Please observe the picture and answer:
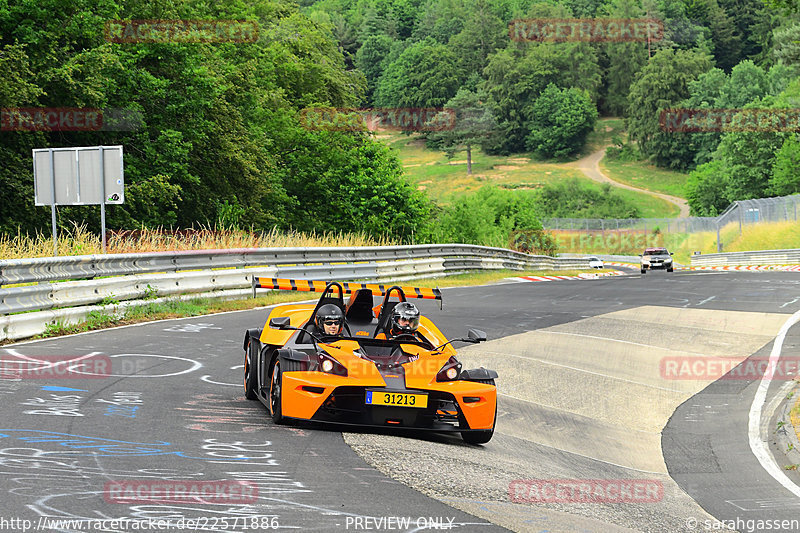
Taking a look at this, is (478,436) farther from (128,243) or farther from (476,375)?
(128,243)

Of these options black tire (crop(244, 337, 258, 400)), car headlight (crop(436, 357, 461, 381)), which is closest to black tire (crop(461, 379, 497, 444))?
car headlight (crop(436, 357, 461, 381))

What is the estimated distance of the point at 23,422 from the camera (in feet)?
26.1

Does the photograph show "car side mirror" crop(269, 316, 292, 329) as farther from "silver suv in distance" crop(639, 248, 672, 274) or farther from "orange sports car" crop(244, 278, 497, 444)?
"silver suv in distance" crop(639, 248, 672, 274)

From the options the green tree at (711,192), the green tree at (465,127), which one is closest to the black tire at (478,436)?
the green tree at (711,192)

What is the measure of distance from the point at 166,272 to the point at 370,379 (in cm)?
1126

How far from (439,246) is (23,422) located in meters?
25.9

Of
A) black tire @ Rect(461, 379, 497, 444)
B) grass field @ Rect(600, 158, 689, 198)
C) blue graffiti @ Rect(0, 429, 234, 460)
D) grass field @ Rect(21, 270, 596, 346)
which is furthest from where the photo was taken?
grass field @ Rect(600, 158, 689, 198)

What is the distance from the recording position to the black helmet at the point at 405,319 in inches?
370

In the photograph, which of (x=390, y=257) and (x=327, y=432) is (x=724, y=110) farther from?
(x=327, y=432)

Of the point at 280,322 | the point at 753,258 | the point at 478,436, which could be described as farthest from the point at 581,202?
the point at 478,436

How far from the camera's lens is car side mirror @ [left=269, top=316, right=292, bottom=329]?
9.70 m

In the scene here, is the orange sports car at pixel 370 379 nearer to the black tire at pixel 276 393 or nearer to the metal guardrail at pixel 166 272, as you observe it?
the black tire at pixel 276 393

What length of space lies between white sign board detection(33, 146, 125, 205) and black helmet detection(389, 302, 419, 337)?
38.0ft

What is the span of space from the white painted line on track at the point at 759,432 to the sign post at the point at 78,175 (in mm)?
12553
